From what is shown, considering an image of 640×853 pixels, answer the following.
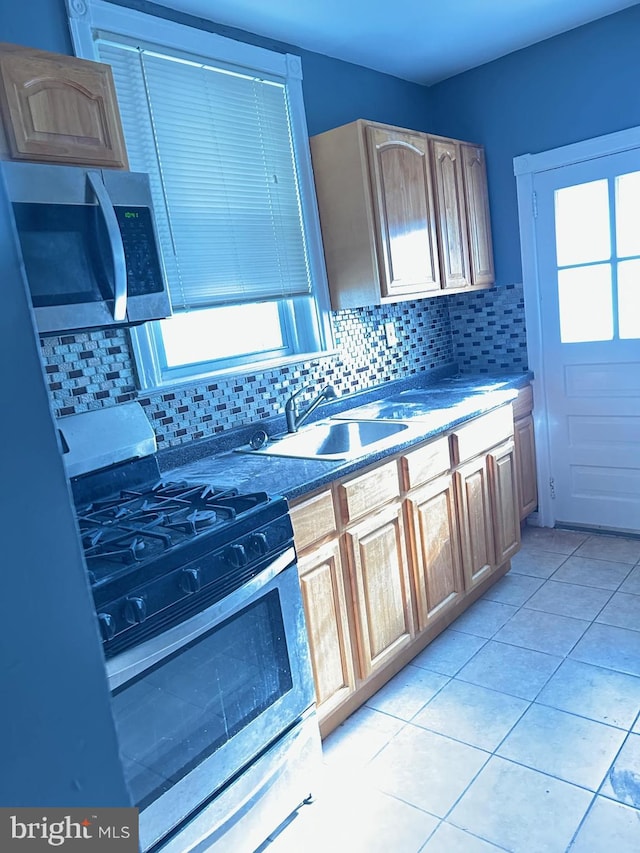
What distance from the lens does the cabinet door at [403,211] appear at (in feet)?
8.75

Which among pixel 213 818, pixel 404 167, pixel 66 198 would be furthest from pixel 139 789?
pixel 404 167

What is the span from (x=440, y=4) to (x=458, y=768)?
2.82 metres

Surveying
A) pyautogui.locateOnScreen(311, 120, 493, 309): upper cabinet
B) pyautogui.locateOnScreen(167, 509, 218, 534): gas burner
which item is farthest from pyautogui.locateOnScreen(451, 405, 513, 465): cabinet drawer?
pyautogui.locateOnScreen(167, 509, 218, 534): gas burner

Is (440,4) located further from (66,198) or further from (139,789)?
(139,789)

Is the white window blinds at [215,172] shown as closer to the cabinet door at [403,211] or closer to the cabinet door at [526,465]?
the cabinet door at [403,211]

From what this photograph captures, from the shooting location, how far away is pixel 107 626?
1228 millimetres

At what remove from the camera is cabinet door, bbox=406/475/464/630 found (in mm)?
2334

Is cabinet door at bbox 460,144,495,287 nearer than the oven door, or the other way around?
the oven door

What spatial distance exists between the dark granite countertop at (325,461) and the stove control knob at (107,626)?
61 centimetres

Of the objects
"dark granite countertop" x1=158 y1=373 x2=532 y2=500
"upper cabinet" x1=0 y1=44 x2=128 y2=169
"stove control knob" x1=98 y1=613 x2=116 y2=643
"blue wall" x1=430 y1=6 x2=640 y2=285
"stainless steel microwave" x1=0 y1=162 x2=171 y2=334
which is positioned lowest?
"stove control knob" x1=98 y1=613 x2=116 y2=643

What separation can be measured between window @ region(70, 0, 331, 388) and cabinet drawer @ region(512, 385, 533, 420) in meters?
1.13

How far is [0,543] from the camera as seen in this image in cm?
42

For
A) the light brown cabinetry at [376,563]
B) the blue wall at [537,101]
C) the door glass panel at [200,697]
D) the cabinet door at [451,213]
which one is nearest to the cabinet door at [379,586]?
the light brown cabinetry at [376,563]

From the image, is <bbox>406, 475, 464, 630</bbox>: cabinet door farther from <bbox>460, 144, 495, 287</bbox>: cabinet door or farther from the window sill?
<bbox>460, 144, 495, 287</bbox>: cabinet door
